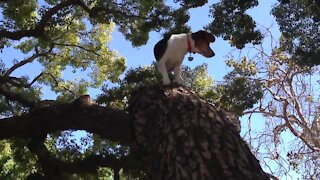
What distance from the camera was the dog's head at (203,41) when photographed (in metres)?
4.48

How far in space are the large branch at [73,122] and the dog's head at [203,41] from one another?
3.81ft

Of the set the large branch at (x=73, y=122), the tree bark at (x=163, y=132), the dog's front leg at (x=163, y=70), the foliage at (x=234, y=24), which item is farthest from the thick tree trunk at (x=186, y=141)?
the foliage at (x=234, y=24)

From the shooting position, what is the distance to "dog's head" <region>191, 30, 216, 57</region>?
176 inches

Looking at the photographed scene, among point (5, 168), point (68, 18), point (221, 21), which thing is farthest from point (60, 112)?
point (5, 168)

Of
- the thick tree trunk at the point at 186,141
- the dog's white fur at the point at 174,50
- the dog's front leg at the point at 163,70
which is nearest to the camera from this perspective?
the thick tree trunk at the point at 186,141

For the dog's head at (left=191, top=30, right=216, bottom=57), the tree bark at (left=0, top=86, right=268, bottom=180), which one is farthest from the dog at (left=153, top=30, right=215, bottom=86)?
the tree bark at (left=0, top=86, right=268, bottom=180)

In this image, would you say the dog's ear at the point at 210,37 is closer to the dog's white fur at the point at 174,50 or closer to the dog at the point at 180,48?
the dog at the point at 180,48

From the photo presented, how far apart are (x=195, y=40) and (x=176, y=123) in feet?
5.61

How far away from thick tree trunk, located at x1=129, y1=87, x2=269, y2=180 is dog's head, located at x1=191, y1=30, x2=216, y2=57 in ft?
3.00

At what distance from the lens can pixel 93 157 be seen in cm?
521

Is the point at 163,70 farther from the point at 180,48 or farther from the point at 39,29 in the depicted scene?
the point at 39,29

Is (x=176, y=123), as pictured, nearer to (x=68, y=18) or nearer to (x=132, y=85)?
(x=132, y=85)

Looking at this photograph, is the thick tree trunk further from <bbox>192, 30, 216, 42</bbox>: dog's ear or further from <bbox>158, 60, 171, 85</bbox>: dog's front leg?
<bbox>192, 30, 216, 42</bbox>: dog's ear

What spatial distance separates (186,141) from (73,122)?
1.75m
